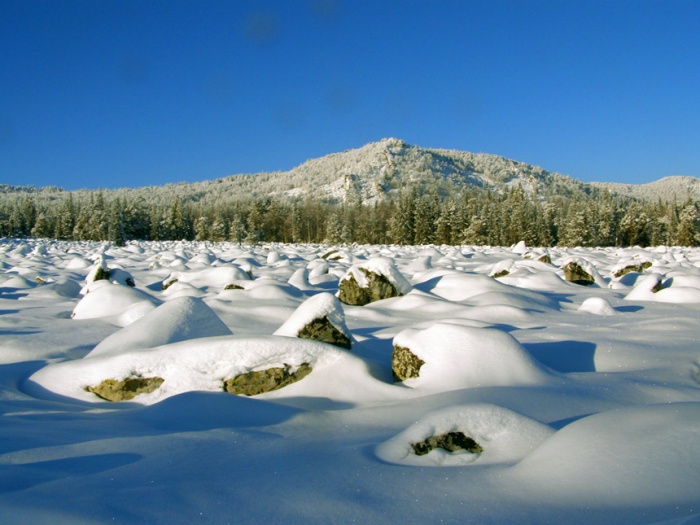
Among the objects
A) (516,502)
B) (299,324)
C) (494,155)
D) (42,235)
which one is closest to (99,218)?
(42,235)

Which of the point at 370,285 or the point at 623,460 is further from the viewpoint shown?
the point at 370,285

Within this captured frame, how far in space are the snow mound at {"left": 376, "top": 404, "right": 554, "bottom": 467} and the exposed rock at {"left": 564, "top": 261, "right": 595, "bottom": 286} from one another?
10502mm

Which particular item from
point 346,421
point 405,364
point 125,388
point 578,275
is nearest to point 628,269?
point 578,275

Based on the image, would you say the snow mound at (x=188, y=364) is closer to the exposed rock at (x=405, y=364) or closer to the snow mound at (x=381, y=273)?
the exposed rock at (x=405, y=364)

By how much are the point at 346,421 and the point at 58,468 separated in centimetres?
169

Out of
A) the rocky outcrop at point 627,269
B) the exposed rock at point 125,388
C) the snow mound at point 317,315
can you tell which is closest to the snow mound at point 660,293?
the rocky outcrop at point 627,269

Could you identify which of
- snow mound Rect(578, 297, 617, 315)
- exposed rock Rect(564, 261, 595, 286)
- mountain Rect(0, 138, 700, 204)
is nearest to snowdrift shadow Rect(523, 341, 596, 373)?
snow mound Rect(578, 297, 617, 315)

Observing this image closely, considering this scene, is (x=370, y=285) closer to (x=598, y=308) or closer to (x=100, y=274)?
(x=598, y=308)

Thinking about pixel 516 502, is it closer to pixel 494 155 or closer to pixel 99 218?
pixel 99 218

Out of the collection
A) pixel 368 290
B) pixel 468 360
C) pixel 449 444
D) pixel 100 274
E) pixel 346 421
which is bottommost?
pixel 346 421

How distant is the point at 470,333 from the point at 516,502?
7.58ft

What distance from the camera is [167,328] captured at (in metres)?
5.02

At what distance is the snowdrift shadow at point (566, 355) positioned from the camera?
4920 mm

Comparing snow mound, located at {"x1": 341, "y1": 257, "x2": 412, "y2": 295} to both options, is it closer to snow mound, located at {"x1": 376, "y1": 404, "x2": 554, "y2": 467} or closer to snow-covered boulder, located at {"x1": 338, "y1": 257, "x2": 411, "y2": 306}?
snow-covered boulder, located at {"x1": 338, "y1": 257, "x2": 411, "y2": 306}
